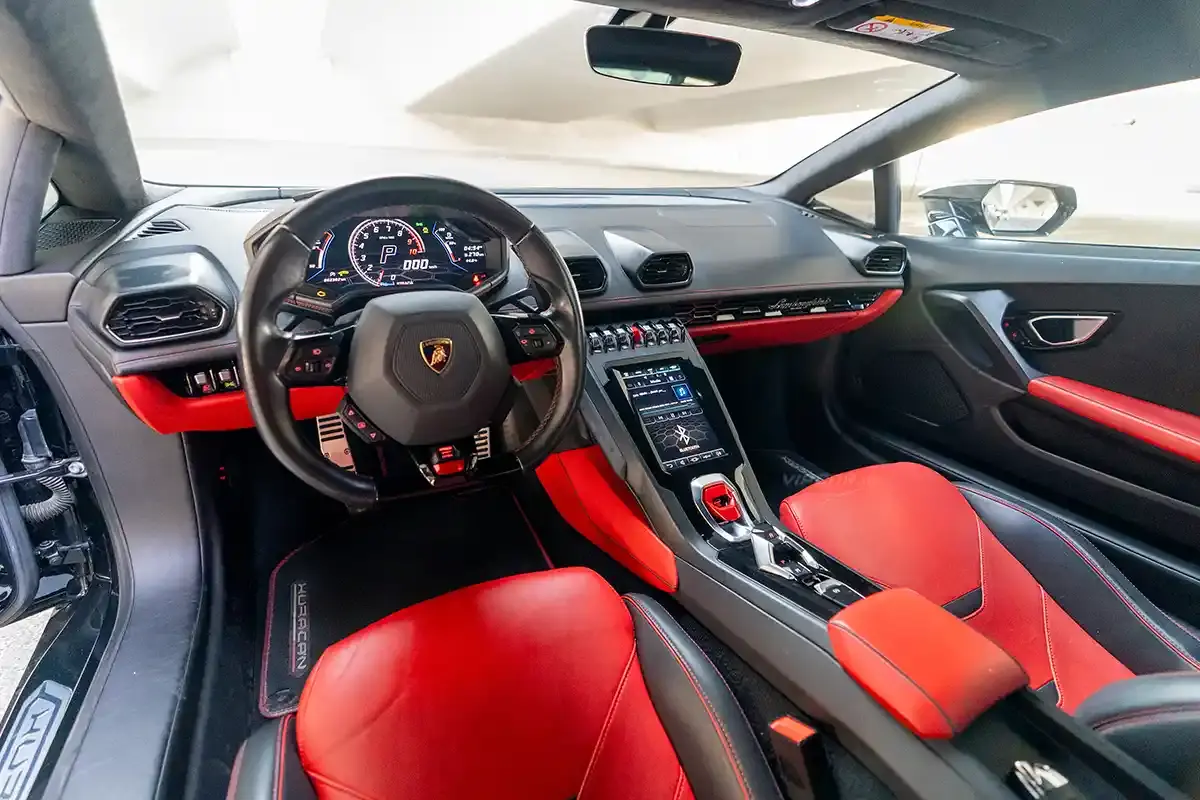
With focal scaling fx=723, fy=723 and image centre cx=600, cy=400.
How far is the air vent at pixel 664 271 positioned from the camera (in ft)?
6.84

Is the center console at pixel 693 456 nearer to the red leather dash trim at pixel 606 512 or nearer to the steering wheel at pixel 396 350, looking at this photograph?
the red leather dash trim at pixel 606 512

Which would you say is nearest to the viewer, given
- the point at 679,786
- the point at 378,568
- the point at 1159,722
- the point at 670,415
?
the point at 1159,722

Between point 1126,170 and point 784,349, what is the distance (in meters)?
1.24

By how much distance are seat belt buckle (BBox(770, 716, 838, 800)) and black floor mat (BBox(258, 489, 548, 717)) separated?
114 cm

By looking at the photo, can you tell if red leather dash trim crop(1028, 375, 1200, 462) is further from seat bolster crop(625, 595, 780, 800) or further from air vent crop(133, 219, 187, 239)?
air vent crop(133, 219, 187, 239)

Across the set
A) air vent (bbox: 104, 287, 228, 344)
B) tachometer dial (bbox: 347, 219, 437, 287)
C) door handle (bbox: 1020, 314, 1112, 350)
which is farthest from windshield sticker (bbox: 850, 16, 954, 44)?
air vent (bbox: 104, 287, 228, 344)

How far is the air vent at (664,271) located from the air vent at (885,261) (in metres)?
0.69

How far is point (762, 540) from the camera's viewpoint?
1626 millimetres

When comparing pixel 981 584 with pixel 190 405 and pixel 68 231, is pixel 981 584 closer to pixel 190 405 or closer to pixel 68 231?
pixel 190 405

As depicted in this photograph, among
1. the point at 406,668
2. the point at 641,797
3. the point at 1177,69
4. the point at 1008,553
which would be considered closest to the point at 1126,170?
the point at 1177,69

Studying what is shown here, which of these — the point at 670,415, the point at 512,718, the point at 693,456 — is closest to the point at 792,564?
the point at 693,456

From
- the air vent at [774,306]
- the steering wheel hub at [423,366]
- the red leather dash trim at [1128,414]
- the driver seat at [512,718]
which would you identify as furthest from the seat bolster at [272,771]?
the red leather dash trim at [1128,414]

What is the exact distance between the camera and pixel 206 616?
1.74 metres

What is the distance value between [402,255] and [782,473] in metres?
1.67
